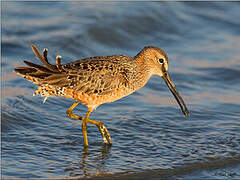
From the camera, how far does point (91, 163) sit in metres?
7.43

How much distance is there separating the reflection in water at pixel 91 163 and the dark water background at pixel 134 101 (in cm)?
1

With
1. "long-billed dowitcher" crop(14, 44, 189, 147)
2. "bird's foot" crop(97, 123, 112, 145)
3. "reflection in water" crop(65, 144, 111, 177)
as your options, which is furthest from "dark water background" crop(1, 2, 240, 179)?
"long-billed dowitcher" crop(14, 44, 189, 147)

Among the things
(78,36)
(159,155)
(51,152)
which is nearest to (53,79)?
(51,152)

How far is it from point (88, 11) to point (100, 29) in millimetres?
881

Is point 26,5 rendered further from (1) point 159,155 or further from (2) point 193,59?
(1) point 159,155

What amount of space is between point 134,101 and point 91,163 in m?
2.73

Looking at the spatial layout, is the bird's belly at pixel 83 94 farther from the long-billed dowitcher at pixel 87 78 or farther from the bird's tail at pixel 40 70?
the bird's tail at pixel 40 70

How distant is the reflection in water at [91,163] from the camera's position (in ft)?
23.3

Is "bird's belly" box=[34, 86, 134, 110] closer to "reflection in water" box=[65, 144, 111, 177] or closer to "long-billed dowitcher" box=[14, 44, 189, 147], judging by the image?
"long-billed dowitcher" box=[14, 44, 189, 147]

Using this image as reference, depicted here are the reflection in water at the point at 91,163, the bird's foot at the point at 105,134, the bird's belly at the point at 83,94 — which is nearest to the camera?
the reflection in water at the point at 91,163

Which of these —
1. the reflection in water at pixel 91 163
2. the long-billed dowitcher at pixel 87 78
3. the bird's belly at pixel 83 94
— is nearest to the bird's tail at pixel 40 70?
the long-billed dowitcher at pixel 87 78

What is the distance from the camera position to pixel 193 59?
12117 millimetres

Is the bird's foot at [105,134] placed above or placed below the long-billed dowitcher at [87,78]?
below

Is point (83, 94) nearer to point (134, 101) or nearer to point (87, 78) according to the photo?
point (87, 78)
